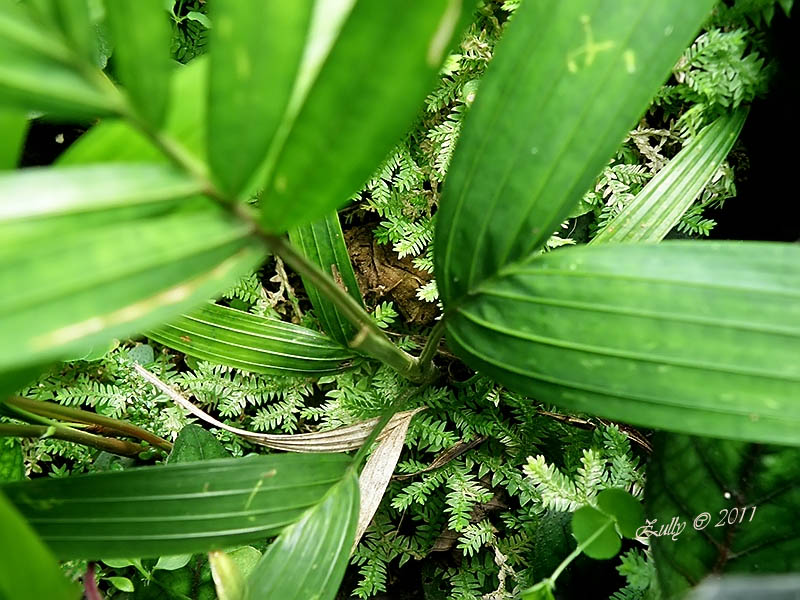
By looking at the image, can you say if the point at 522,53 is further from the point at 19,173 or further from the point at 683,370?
the point at 19,173

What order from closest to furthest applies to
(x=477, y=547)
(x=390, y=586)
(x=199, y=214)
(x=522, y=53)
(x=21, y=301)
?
(x=21, y=301), (x=199, y=214), (x=522, y=53), (x=477, y=547), (x=390, y=586)

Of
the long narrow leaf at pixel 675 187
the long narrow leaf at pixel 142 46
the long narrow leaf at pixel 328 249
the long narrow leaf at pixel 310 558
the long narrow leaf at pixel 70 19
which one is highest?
the long narrow leaf at pixel 675 187

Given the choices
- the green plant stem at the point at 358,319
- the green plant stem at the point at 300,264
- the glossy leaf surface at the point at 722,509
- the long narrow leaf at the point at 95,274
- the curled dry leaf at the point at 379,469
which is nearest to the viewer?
the long narrow leaf at the point at 95,274

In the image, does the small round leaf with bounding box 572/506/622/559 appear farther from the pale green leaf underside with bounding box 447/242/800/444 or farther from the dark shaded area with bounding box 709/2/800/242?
the dark shaded area with bounding box 709/2/800/242

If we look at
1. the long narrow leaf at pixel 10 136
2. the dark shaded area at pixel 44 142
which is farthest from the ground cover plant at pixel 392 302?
the dark shaded area at pixel 44 142

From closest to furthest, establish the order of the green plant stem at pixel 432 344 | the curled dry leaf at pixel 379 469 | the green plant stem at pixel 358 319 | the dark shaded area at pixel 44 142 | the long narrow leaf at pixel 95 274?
the long narrow leaf at pixel 95 274, the green plant stem at pixel 358 319, the green plant stem at pixel 432 344, the curled dry leaf at pixel 379 469, the dark shaded area at pixel 44 142

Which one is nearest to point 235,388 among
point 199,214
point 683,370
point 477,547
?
point 477,547
